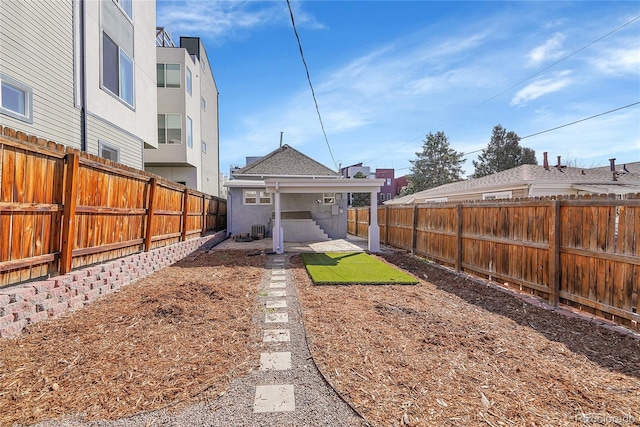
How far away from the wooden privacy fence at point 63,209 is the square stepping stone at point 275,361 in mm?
2863

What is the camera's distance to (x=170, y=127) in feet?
50.1

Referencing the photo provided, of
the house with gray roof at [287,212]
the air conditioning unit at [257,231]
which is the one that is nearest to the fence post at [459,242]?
the house with gray roof at [287,212]

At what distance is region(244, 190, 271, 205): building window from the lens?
15609 mm

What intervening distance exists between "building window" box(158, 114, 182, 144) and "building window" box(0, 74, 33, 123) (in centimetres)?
911

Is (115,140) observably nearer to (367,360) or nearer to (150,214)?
(150,214)

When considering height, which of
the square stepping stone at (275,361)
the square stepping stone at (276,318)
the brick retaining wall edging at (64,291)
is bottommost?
the square stepping stone at (275,361)

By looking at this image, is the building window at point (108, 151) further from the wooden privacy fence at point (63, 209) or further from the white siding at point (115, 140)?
the wooden privacy fence at point (63, 209)

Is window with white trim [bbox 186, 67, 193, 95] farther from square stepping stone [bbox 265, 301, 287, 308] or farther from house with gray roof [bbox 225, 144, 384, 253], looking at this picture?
square stepping stone [bbox 265, 301, 287, 308]

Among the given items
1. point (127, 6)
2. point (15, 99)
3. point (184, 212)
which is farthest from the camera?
point (184, 212)

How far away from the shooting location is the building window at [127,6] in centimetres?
934

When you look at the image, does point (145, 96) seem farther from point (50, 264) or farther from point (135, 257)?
point (50, 264)

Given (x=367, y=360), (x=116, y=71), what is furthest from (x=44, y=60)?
(x=367, y=360)

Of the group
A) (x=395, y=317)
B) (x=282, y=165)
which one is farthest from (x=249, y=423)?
(x=282, y=165)

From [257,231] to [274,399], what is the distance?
12829 mm
